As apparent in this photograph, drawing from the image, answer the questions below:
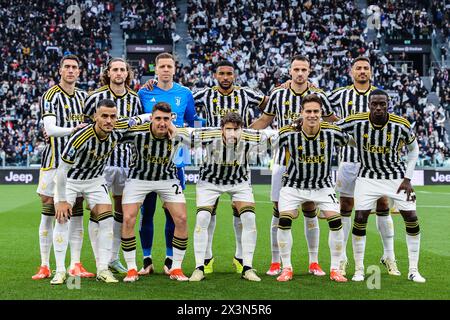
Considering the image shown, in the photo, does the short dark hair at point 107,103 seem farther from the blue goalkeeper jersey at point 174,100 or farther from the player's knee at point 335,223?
the player's knee at point 335,223

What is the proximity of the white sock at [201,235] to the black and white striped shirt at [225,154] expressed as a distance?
1.37 ft

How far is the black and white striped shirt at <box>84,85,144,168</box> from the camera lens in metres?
7.91

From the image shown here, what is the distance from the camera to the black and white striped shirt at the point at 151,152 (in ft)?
24.6

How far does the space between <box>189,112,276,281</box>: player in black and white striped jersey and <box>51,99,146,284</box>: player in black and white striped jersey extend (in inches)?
35.2

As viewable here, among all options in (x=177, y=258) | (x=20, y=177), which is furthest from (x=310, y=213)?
(x=20, y=177)

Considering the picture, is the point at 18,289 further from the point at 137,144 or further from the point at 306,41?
the point at 306,41

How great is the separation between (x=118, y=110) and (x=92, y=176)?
87 centimetres

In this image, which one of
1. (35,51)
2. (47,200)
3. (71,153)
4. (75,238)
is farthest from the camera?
(35,51)

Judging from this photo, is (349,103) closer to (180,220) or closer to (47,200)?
(180,220)

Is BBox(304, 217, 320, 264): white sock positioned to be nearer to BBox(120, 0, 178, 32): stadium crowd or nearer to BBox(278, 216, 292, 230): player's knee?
BBox(278, 216, 292, 230): player's knee

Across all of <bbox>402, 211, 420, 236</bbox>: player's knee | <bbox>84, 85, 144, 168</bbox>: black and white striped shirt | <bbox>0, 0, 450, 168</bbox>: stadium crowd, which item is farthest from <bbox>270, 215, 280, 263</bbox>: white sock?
<bbox>0, 0, 450, 168</bbox>: stadium crowd

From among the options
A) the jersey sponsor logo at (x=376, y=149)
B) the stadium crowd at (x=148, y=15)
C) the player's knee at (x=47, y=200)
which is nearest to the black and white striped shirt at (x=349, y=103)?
the jersey sponsor logo at (x=376, y=149)

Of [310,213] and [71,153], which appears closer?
[71,153]

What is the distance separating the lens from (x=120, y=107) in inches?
312
